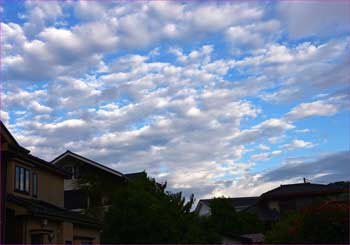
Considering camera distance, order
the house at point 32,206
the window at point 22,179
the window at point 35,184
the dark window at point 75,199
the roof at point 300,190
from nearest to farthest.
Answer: the house at point 32,206 < the window at point 22,179 < the window at point 35,184 < the dark window at point 75,199 < the roof at point 300,190

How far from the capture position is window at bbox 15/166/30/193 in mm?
22047

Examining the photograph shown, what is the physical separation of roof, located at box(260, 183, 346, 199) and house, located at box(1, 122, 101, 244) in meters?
26.3

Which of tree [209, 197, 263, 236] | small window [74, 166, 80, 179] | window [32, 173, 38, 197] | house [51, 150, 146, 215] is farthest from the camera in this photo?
tree [209, 197, 263, 236]

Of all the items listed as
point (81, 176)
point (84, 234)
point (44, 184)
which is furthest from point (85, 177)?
point (84, 234)

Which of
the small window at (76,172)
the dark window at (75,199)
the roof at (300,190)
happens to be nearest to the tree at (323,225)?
the dark window at (75,199)

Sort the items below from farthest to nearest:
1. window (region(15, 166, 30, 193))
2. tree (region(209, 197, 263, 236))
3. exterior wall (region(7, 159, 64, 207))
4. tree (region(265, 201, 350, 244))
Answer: tree (region(209, 197, 263, 236)) → window (region(15, 166, 30, 193)) → exterior wall (region(7, 159, 64, 207)) → tree (region(265, 201, 350, 244))

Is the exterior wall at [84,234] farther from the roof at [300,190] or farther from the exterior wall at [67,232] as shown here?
the roof at [300,190]

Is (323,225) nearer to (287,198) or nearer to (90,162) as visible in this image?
(90,162)

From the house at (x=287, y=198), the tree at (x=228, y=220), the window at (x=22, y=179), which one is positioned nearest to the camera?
the window at (x=22, y=179)

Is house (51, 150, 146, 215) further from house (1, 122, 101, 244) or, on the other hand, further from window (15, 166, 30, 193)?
window (15, 166, 30, 193)

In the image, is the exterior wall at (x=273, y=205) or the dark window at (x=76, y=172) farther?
the exterior wall at (x=273, y=205)

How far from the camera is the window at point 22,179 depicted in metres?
22.0

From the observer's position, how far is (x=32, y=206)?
19.6 metres

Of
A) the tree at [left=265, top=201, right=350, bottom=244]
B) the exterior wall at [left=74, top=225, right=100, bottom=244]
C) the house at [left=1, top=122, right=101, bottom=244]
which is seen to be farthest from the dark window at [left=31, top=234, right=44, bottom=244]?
the tree at [left=265, top=201, right=350, bottom=244]
